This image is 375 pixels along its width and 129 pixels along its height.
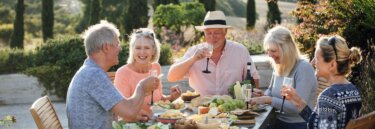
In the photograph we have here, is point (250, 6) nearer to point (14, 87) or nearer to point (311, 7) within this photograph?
point (14, 87)

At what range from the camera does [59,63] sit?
35.5ft

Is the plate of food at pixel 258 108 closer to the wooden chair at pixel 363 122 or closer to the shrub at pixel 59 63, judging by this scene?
the wooden chair at pixel 363 122

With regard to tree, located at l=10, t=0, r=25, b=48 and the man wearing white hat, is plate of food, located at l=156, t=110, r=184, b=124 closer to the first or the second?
the man wearing white hat

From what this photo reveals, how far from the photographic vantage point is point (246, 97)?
4688 millimetres

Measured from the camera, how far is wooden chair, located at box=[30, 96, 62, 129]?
11.7ft

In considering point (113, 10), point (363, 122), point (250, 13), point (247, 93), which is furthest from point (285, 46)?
point (113, 10)

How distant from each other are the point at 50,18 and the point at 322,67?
15.8 meters

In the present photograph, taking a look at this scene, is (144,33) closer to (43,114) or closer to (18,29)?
(43,114)

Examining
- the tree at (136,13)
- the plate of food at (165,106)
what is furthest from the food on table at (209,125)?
the tree at (136,13)

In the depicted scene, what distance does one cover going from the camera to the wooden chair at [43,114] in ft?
11.7

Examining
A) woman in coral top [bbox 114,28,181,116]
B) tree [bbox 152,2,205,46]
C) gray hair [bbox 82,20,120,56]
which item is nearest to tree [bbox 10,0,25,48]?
tree [bbox 152,2,205,46]

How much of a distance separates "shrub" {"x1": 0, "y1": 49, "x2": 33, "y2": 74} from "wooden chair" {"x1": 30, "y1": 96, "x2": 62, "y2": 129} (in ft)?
27.9

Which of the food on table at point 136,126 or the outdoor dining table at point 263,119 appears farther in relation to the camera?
the outdoor dining table at point 263,119

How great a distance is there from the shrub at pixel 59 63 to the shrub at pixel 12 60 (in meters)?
1.22
